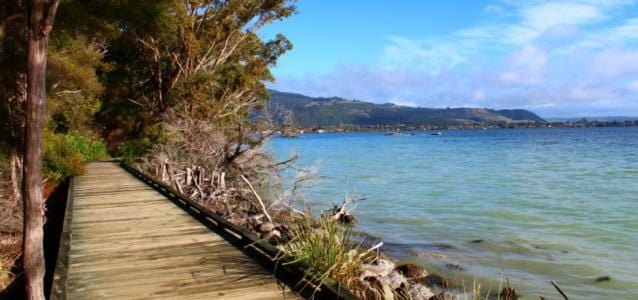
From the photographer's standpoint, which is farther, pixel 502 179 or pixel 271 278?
pixel 502 179

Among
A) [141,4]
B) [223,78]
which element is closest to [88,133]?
[223,78]

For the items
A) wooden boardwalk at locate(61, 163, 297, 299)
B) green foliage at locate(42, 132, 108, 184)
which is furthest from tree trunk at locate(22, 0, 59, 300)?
green foliage at locate(42, 132, 108, 184)

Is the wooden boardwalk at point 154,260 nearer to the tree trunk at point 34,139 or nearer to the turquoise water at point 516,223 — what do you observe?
the tree trunk at point 34,139

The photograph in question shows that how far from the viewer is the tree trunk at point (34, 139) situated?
16.6 ft

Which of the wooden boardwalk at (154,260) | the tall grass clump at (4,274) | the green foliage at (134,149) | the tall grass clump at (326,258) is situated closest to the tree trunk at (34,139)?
the wooden boardwalk at (154,260)

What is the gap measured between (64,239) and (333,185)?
22.3m

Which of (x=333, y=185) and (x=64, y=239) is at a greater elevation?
(x=64, y=239)

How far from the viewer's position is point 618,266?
12.0 m

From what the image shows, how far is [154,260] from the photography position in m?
6.80

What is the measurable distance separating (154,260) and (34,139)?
2293 millimetres

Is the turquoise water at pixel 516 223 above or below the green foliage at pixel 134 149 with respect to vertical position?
below

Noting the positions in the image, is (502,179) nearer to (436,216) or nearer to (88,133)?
(436,216)

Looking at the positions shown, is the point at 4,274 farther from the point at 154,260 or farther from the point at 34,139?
the point at 34,139

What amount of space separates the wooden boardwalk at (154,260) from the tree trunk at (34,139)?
0.46m
